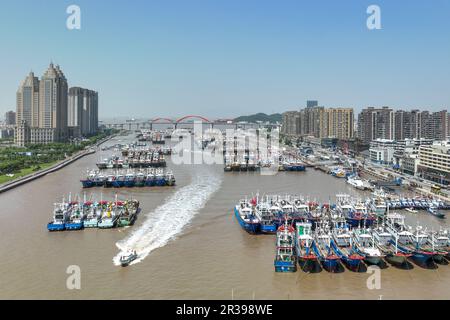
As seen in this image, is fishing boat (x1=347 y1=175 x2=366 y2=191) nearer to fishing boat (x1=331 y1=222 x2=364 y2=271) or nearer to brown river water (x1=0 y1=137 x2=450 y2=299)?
brown river water (x1=0 y1=137 x2=450 y2=299)

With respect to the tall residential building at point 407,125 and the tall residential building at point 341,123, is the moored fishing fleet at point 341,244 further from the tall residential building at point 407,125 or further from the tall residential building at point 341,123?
the tall residential building at point 341,123

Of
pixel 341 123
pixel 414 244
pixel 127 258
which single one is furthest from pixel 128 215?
pixel 341 123

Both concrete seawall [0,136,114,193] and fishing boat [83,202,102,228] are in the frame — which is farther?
concrete seawall [0,136,114,193]

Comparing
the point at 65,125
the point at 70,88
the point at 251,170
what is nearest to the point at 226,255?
the point at 251,170

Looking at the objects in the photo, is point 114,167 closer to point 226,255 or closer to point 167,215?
point 167,215

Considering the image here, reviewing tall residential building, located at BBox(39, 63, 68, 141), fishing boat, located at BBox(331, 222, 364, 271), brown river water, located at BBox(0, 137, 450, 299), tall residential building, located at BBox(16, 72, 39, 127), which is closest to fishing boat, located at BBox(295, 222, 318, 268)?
brown river water, located at BBox(0, 137, 450, 299)
